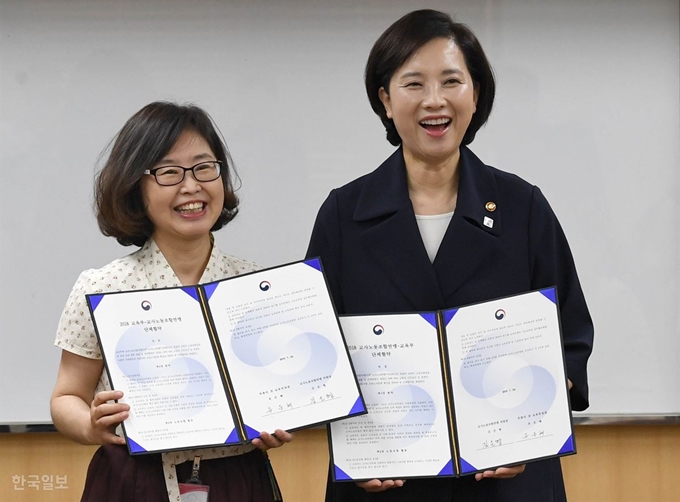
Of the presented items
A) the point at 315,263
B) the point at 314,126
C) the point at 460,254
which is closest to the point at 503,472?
the point at 460,254

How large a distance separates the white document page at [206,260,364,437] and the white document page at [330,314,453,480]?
0.18 feet

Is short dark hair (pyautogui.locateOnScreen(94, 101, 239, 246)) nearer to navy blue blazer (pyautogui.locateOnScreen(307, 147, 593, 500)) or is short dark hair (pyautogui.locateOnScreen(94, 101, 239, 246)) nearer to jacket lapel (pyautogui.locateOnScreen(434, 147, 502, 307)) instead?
navy blue blazer (pyautogui.locateOnScreen(307, 147, 593, 500))

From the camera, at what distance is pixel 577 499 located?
2.96 meters

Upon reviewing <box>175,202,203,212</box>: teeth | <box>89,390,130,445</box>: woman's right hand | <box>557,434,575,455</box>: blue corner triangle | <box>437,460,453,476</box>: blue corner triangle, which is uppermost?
<box>175,202,203,212</box>: teeth

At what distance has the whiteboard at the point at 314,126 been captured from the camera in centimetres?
291

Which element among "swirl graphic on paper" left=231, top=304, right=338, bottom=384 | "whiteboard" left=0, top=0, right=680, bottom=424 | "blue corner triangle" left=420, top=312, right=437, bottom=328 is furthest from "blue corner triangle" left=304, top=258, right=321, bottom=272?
"whiteboard" left=0, top=0, right=680, bottom=424

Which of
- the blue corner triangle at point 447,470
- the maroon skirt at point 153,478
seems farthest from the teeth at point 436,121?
the maroon skirt at point 153,478

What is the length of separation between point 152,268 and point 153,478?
436 millimetres

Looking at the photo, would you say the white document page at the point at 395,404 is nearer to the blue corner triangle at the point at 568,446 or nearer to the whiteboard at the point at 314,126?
the blue corner triangle at the point at 568,446

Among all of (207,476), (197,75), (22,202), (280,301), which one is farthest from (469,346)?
(22,202)

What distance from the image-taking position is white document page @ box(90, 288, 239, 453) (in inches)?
64.7

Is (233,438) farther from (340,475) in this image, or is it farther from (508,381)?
(508,381)

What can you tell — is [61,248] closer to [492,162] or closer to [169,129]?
[169,129]

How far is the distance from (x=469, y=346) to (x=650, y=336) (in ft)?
5.10
